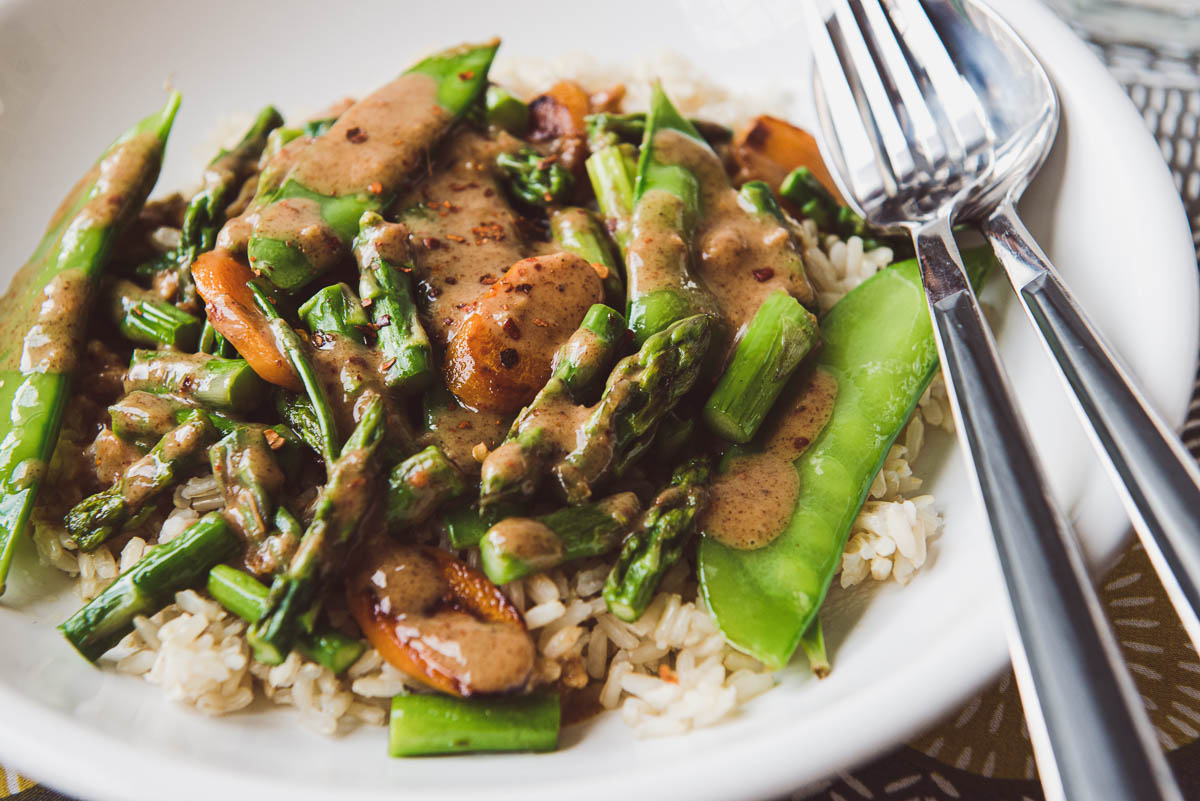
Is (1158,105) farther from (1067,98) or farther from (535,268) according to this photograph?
(535,268)

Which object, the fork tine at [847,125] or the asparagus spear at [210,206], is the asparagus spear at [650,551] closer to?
the fork tine at [847,125]

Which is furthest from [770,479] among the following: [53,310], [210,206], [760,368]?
[53,310]

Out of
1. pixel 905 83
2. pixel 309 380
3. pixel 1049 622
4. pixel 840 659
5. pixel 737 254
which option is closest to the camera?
pixel 1049 622

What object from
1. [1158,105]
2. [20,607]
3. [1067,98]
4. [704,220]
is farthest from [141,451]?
[1158,105]

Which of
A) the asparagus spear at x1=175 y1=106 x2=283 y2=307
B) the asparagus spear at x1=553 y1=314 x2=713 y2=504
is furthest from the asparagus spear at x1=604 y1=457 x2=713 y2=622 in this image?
the asparagus spear at x1=175 y1=106 x2=283 y2=307

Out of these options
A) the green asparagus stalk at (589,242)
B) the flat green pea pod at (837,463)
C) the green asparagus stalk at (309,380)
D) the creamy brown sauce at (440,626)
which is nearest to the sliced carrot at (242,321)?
the green asparagus stalk at (309,380)

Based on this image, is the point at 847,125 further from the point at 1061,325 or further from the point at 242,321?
the point at 242,321
